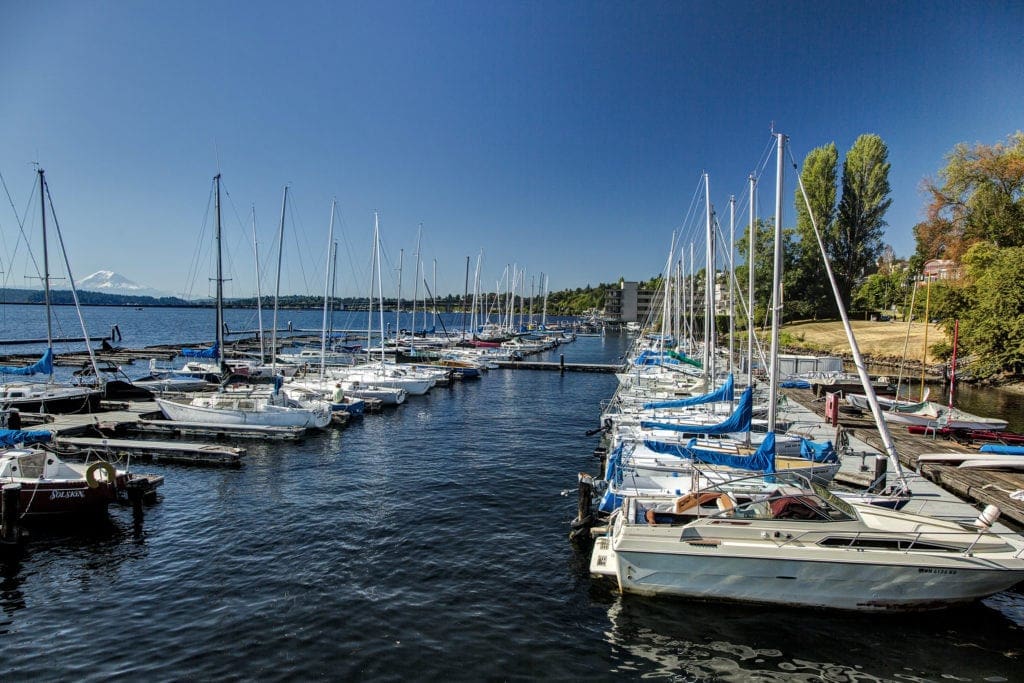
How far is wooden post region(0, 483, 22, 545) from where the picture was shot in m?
16.2

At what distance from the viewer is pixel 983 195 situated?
170 feet

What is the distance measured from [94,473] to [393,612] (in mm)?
11845

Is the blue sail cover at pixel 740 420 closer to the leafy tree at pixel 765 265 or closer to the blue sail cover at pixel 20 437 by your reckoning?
the blue sail cover at pixel 20 437

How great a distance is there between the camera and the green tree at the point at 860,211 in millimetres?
88312

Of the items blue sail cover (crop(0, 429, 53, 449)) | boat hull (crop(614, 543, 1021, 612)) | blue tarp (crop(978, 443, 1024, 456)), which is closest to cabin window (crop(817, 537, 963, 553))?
boat hull (crop(614, 543, 1021, 612))

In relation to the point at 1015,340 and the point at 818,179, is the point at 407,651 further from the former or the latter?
the point at 818,179

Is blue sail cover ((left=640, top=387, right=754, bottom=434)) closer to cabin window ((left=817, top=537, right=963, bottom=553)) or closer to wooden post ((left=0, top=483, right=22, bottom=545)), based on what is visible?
cabin window ((left=817, top=537, right=963, bottom=553))

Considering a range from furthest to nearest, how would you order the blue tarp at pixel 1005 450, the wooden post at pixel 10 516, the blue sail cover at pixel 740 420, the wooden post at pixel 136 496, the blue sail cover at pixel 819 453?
the blue tarp at pixel 1005 450, the blue sail cover at pixel 740 420, the blue sail cover at pixel 819 453, the wooden post at pixel 136 496, the wooden post at pixel 10 516

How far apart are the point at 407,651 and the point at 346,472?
45.9ft

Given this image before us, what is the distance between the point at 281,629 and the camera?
41.7ft

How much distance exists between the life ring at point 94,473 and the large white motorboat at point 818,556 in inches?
630

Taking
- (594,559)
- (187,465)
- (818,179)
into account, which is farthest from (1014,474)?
(818,179)

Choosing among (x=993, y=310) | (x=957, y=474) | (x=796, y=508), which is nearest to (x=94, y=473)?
(x=796, y=508)

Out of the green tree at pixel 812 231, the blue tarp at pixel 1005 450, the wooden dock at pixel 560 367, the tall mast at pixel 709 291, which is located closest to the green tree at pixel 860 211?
the green tree at pixel 812 231
